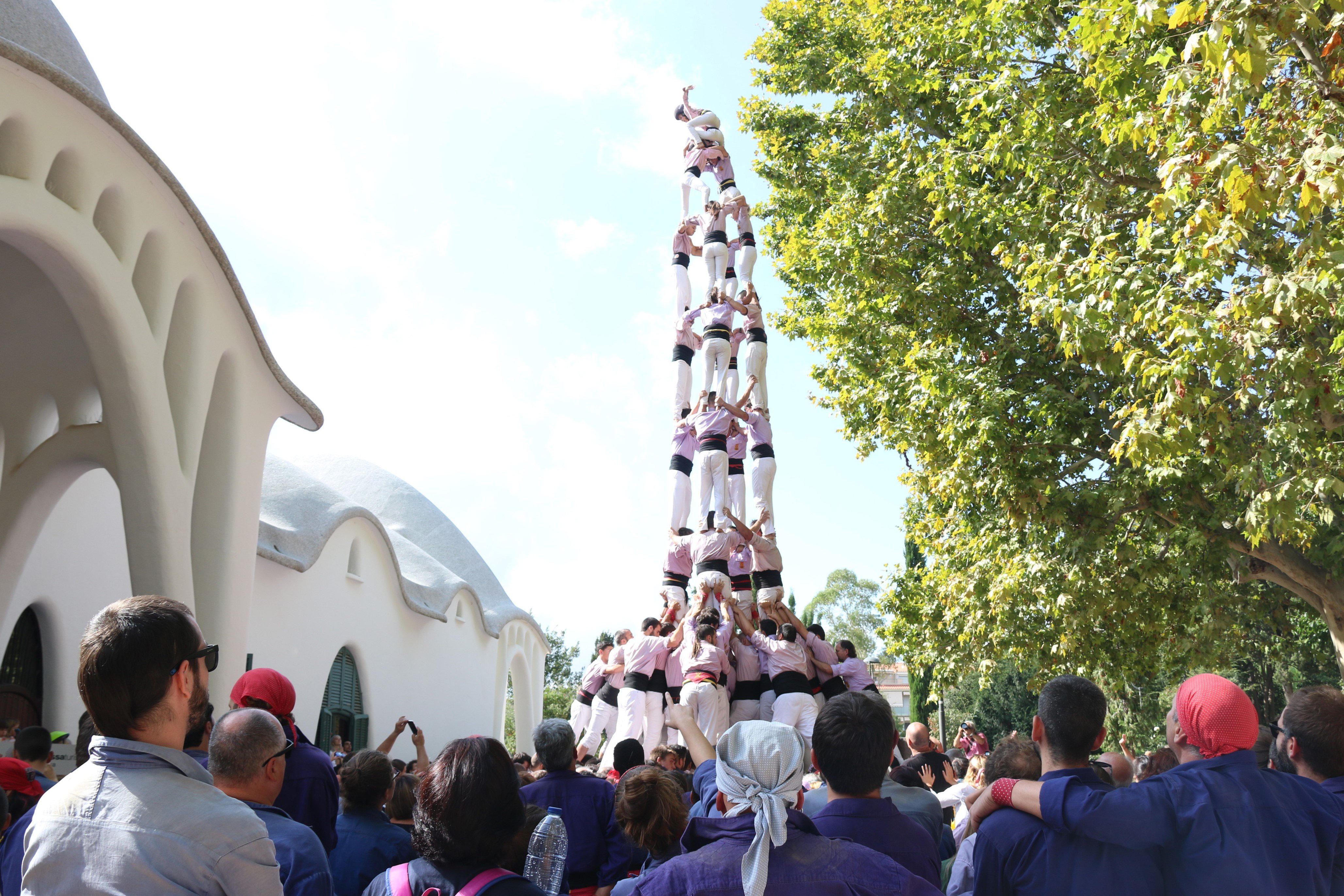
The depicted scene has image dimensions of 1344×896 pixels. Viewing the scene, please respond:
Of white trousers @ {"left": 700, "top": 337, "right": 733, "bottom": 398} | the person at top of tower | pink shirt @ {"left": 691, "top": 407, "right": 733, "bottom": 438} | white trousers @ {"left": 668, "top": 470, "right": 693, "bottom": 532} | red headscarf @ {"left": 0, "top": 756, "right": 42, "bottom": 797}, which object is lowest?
red headscarf @ {"left": 0, "top": 756, "right": 42, "bottom": 797}

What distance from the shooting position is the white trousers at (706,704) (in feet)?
29.8

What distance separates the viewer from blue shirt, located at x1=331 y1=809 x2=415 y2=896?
360 cm

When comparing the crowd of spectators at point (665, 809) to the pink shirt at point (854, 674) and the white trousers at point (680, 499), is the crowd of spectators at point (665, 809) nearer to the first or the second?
the pink shirt at point (854, 674)

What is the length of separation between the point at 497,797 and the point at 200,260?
8192mm

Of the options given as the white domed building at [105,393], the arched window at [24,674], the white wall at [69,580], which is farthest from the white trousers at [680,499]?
the arched window at [24,674]

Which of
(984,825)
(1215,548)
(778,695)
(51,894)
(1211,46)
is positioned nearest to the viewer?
(51,894)

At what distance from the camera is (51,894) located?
195 cm

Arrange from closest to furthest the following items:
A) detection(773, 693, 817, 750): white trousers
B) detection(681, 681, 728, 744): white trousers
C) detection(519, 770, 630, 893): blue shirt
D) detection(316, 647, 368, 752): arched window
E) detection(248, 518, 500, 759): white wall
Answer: detection(519, 770, 630, 893): blue shirt < detection(681, 681, 728, 744): white trousers < detection(773, 693, 817, 750): white trousers < detection(248, 518, 500, 759): white wall < detection(316, 647, 368, 752): arched window

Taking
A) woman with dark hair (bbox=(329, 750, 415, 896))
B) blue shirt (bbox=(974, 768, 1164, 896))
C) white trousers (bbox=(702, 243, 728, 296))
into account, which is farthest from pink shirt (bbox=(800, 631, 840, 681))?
blue shirt (bbox=(974, 768, 1164, 896))

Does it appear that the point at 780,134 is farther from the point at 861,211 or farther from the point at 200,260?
the point at 200,260

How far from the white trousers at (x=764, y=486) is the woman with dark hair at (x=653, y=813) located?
9.01 meters

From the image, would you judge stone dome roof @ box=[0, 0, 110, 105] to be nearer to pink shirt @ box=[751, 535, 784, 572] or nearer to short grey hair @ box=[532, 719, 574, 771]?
short grey hair @ box=[532, 719, 574, 771]

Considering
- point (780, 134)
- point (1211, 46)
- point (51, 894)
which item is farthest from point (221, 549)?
point (780, 134)

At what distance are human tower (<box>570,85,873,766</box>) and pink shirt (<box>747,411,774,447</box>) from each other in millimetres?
21
